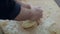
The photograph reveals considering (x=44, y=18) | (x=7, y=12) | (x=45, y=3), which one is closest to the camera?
(x=7, y=12)

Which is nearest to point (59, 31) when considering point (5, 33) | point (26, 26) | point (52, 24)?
point (52, 24)

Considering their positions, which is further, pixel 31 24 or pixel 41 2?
pixel 41 2

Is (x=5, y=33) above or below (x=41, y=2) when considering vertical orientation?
below

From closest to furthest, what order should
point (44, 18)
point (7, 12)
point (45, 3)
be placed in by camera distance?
point (7, 12), point (44, 18), point (45, 3)

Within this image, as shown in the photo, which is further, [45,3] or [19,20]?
[45,3]

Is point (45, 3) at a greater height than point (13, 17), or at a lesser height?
greater

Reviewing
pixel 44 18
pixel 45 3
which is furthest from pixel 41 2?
pixel 44 18

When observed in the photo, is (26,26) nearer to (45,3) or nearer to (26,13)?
(26,13)

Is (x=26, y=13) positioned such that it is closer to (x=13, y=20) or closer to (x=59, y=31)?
(x=13, y=20)
